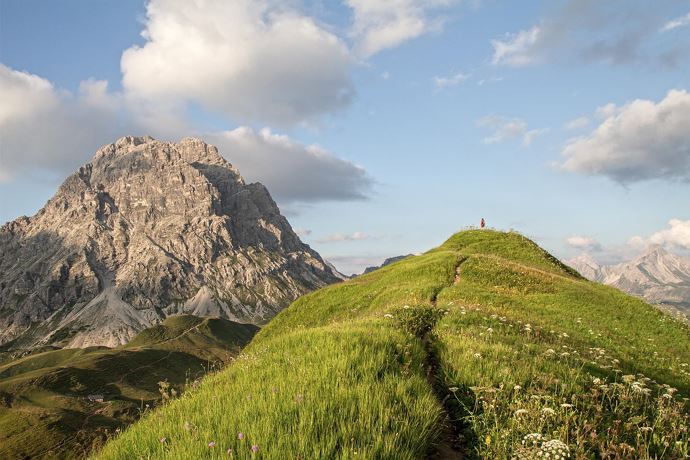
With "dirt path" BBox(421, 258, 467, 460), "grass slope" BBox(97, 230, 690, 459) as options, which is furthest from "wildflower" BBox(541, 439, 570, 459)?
"dirt path" BBox(421, 258, 467, 460)

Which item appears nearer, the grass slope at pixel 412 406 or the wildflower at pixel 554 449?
the grass slope at pixel 412 406

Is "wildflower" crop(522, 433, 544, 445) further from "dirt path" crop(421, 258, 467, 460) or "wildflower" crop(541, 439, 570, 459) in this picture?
"dirt path" crop(421, 258, 467, 460)

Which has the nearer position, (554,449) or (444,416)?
(554,449)

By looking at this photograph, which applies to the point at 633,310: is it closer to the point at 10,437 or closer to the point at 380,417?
the point at 380,417

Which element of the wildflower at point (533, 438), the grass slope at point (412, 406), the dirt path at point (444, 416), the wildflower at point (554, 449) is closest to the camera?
the grass slope at point (412, 406)

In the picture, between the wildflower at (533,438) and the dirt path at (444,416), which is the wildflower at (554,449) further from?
the dirt path at (444,416)

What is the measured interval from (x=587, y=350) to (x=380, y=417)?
43.8 ft

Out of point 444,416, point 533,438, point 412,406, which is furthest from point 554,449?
point 444,416

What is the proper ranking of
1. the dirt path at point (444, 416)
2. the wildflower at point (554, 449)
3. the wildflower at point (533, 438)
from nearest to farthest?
1. the wildflower at point (554, 449)
2. the wildflower at point (533, 438)
3. the dirt path at point (444, 416)

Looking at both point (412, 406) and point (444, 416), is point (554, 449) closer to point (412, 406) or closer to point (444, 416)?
point (412, 406)

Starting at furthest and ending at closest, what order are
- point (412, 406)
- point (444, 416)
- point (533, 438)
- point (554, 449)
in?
point (444, 416) < point (412, 406) < point (533, 438) < point (554, 449)

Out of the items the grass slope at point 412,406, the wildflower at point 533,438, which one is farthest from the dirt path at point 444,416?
the wildflower at point 533,438

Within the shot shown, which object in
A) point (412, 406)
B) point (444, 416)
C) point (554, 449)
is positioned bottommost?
point (444, 416)

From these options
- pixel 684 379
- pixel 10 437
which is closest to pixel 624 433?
pixel 684 379
